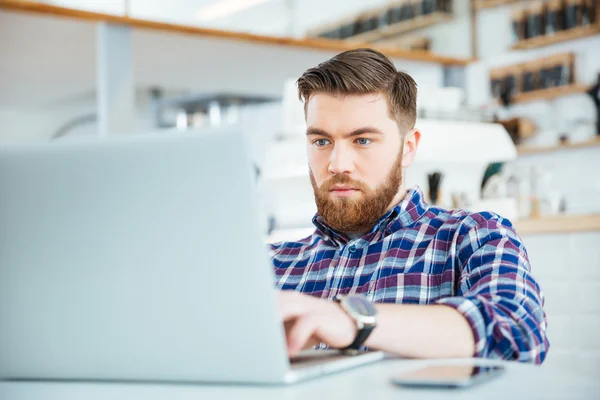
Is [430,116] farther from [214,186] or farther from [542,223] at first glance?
[214,186]

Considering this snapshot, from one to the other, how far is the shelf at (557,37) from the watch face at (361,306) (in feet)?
15.8

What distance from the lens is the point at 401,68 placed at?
13.8 feet

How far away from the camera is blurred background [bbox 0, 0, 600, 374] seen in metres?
2.96

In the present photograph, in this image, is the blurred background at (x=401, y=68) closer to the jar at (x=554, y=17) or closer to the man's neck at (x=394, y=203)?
the jar at (x=554, y=17)

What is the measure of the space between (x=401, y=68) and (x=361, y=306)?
346 cm

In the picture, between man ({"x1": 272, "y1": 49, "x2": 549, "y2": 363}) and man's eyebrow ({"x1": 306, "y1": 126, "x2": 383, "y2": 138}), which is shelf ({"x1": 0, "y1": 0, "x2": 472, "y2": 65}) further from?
man's eyebrow ({"x1": 306, "y1": 126, "x2": 383, "y2": 138})

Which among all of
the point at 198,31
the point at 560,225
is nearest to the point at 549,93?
the point at 198,31

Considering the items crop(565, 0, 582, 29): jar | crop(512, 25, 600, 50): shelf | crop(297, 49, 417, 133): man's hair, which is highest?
crop(565, 0, 582, 29): jar

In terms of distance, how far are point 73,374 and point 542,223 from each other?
2154 mm

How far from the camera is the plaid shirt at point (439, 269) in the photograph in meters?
1.03

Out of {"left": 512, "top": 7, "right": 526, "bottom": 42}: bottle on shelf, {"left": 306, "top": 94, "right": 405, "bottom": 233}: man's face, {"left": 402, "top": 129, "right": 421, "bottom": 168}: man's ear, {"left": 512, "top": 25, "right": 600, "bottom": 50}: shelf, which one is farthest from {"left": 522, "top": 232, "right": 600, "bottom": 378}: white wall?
{"left": 512, "top": 7, "right": 526, "bottom": 42}: bottle on shelf

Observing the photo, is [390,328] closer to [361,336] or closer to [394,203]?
[361,336]

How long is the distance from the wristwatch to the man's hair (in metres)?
0.61

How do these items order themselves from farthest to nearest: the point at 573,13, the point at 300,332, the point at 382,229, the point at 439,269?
the point at 573,13 < the point at 382,229 < the point at 439,269 < the point at 300,332
